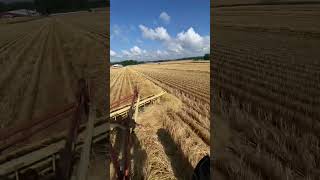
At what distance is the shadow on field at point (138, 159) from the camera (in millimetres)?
1578

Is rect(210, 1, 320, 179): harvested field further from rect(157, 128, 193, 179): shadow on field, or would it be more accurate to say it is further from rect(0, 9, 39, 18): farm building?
rect(0, 9, 39, 18): farm building

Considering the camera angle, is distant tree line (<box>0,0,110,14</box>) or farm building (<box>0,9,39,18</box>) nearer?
distant tree line (<box>0,0,110,14</box>)

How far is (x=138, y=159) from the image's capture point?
165cm

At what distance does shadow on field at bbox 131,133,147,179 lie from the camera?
1.58m

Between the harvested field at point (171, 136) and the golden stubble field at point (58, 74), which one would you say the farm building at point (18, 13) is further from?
the harvested field at point (171, 136)

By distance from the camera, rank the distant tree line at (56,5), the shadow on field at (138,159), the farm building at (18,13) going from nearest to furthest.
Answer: the distant tree line at (56,5) → the shadow on field at (138,159) → the farm building at (18,13)

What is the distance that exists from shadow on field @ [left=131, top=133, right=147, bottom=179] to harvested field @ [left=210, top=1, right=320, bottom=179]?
290 millimetres

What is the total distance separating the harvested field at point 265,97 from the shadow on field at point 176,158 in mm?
144

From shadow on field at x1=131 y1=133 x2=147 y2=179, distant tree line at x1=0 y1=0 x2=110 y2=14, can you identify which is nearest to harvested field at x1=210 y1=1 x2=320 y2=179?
shadow on field at x1=131 y1=133 x2=147 y2=179

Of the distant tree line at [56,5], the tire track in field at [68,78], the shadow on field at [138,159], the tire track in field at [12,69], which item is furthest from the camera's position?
the tire track in field at [12,69]

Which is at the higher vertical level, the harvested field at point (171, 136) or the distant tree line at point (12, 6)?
the distant tree line at point (12, 6)

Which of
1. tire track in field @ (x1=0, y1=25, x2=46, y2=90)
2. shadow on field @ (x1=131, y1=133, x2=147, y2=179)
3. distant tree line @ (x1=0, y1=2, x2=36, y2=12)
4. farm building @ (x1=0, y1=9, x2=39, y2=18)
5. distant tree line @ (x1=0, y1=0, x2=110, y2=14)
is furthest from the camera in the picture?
tire track in field @ (x1=0, y1=25, x2=46, y2=90)

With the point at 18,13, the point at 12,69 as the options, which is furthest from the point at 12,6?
the point at 12,69

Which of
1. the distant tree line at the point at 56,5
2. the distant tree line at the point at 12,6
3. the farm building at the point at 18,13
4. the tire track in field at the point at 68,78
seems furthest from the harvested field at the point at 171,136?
the farm building at the point at 18,13
